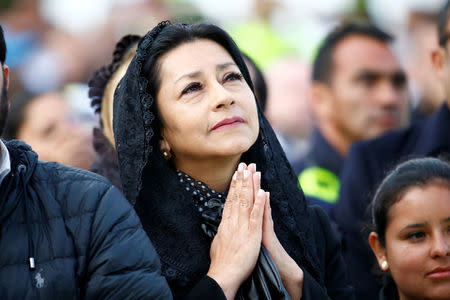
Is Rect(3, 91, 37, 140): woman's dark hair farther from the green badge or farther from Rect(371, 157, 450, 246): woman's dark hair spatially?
Rect(371, 157, 450, 246): woman's dark hair

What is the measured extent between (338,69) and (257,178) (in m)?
3.05

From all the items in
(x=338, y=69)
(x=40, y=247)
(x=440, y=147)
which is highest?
(x=338, y=69)

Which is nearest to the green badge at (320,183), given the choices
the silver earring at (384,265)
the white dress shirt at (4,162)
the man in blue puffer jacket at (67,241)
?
the silver earring at (384,265)

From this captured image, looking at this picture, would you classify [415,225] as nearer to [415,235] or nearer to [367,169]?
[415,235]

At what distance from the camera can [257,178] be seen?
3.07 m

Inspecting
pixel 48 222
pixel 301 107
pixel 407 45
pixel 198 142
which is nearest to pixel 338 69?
pixel 301 107

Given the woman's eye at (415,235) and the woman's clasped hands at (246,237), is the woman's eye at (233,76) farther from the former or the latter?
the woman's eye at (415,235)

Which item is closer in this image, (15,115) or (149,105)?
(149,105)

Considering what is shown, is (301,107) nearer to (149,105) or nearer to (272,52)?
(272,52)

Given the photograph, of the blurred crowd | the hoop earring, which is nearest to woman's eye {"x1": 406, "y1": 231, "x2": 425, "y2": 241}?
the blurred crowd

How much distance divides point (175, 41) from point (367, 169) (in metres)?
1.76

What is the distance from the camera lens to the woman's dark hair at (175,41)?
3.25 meters

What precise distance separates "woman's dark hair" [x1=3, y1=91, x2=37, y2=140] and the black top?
7.19 feet

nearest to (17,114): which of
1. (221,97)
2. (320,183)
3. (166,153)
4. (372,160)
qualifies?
(320,183)
